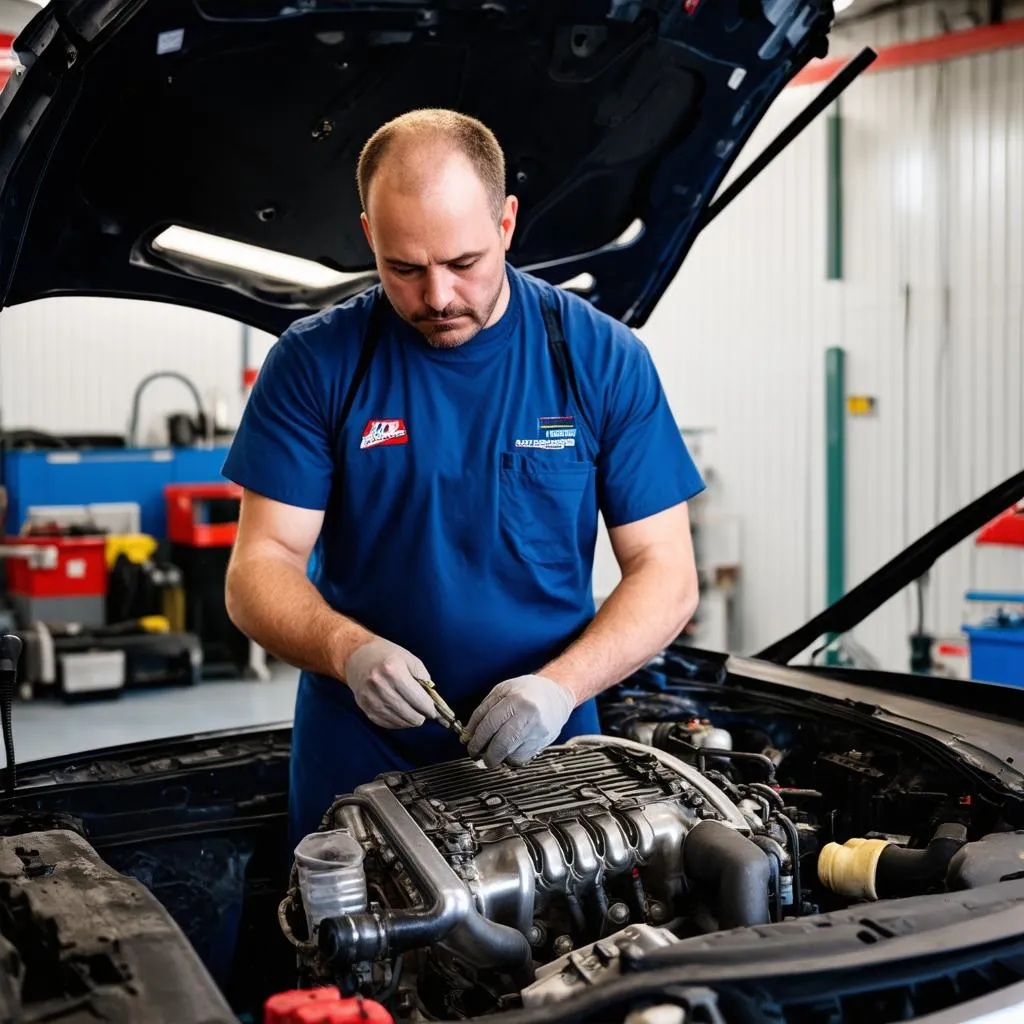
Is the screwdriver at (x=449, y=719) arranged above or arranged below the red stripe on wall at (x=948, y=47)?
below

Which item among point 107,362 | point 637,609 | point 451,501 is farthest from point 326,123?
point 107,362

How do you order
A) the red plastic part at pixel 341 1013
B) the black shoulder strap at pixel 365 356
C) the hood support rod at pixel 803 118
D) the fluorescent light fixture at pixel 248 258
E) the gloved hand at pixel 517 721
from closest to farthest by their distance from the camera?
1. the red plastic part at pixel 341 1013
2. the gloved hand at pixel 517 721
3. the black shoulder strap at pixel 365 356
4. the fluorescent light fixture at pixel 248 258
5. the hood support rod at pixel 803 118

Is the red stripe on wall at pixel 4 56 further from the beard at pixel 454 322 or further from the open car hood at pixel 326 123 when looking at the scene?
the beard at pixel 454 322

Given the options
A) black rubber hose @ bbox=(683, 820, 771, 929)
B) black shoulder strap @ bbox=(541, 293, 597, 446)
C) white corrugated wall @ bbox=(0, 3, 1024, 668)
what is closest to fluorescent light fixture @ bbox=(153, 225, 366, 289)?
black shoulder strap @ bbox=(541, 293, 597, 446)

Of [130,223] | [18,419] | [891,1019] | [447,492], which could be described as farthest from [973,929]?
[18,419]

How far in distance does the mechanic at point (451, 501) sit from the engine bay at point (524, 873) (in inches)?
7.6

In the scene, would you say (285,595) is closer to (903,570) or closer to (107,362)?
(903,570)

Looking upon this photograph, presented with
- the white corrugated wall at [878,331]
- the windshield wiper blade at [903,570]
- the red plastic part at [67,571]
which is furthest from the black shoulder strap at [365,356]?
the red plastic part at [67,571]

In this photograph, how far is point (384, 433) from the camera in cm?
195

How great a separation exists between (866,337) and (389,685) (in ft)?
20.3

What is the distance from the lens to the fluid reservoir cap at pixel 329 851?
1444mm

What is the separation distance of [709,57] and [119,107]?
102 centimetres

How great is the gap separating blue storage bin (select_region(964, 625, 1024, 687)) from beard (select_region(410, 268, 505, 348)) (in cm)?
304

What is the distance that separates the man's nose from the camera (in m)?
1.75
